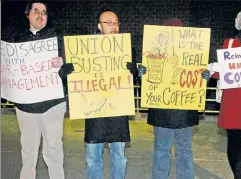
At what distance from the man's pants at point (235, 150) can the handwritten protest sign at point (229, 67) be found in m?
0.46

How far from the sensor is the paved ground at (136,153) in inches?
253

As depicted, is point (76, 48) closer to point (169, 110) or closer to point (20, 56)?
point (20, 56)

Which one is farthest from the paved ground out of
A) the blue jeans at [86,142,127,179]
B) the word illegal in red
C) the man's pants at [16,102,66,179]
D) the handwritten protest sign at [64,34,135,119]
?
the word illegal in red

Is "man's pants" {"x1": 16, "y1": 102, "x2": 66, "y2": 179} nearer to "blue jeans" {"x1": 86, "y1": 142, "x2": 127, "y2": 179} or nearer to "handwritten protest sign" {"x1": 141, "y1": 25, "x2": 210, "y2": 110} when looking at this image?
"blue jeans" {"x1": 86, "y1": 142, "x2": 127, "y2": 179}

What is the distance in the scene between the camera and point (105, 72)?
499 centimetres

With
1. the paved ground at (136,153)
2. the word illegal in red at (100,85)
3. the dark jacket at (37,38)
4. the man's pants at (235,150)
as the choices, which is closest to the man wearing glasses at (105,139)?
the word illegal in red at (100,85)

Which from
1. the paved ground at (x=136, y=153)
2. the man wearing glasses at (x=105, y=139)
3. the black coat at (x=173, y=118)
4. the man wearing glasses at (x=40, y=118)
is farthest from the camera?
the paved ground at (x=136, y=153)

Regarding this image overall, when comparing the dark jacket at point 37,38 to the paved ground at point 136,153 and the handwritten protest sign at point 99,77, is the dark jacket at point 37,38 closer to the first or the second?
the handwritten protest sign at point 99,77

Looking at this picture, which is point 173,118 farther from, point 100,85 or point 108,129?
point 100,85

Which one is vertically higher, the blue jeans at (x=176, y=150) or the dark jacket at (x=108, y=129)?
the dark jacket at (x=108, y=129)

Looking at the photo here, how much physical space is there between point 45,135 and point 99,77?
0.77 m

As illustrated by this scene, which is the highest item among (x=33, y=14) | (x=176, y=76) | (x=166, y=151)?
(x=33, y=14)

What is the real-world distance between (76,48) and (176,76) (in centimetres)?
102

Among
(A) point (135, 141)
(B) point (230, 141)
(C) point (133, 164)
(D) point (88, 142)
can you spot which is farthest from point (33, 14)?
(A) point (135, 141)
